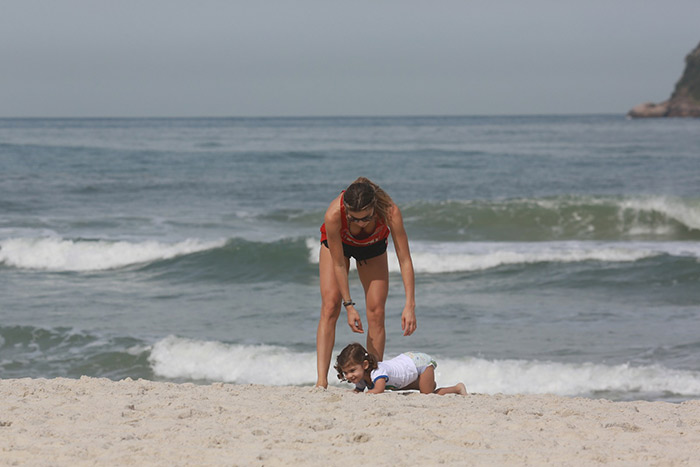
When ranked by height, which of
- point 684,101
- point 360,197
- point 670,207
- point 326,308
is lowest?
point 670,207

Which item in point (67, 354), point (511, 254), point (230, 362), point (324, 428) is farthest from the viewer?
point (511, 254)

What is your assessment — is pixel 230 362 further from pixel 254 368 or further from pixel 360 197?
pixel 360 197

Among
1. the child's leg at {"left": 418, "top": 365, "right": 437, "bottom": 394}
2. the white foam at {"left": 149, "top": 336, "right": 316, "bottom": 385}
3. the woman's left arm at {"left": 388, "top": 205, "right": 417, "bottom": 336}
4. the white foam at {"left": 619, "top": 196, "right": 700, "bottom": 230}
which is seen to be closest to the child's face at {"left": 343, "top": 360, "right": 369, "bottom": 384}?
the woman's left arm at {"left": 388, "top": 205, "right": 417, "bottom": 336}

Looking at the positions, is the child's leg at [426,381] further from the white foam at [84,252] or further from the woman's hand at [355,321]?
the white foam at [84,252]

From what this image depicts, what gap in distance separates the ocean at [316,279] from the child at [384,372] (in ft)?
6.03

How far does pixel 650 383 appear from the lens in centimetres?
695

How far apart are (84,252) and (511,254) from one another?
25.6ft

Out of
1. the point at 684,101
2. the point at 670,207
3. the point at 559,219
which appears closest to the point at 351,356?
the point at 559,219

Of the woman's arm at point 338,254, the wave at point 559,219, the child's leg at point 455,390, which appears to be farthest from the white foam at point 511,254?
the woman's arm at point 338,254

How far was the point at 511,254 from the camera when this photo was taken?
13805mm

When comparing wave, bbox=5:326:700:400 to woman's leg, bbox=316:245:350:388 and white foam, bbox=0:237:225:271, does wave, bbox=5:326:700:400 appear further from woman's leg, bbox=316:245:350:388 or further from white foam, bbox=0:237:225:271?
white foam, bbox=0:237:225:271

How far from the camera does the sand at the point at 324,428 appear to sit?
3.69m

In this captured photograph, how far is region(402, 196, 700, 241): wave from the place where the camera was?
57.2 ft

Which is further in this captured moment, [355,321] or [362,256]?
[362,256]
